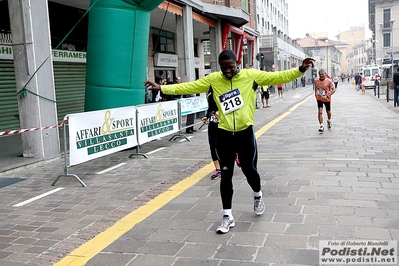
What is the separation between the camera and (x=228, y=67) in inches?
164

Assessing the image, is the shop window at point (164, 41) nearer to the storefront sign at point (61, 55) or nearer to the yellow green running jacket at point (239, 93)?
the storefront sign at point (61, 55)

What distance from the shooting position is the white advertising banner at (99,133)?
6.69 metres

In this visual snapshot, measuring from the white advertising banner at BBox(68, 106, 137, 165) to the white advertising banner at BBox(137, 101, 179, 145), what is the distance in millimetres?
294

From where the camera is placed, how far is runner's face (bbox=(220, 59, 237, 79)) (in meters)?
4.16

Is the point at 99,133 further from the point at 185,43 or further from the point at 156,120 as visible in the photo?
the point at 185,43

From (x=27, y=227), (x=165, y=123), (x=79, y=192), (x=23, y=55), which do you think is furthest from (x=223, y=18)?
(x=27, y=227)

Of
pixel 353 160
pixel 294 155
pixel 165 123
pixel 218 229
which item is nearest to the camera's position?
pixel 218 229

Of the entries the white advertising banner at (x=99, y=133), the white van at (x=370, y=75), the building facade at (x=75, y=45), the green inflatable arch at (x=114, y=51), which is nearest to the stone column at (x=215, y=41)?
the building facade at (x=75, y=45)

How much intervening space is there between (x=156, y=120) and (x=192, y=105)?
287 cm

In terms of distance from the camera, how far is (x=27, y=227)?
4.65 m

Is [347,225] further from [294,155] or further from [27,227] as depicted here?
[294,155]

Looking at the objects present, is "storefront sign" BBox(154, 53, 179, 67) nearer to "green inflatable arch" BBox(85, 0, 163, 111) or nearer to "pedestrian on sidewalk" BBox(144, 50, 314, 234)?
"green inflatable arch" BBox(85, 0, 163, 111)

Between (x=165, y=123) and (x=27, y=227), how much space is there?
18.8 feet

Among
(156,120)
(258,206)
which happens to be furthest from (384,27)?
(258,206)
